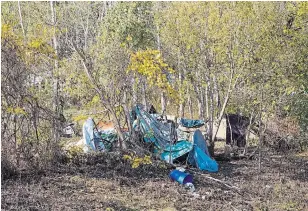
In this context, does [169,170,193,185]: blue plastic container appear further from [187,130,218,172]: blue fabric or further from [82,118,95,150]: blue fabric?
[82,118,95,150]: blue fabric

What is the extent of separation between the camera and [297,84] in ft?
33.0

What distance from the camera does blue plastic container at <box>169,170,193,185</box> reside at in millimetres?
7879

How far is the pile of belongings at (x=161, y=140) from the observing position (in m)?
9.70

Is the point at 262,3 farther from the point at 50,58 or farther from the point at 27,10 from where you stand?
the point at 27,10

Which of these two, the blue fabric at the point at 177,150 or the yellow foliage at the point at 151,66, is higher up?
the yellow foliage at the point at 151,66

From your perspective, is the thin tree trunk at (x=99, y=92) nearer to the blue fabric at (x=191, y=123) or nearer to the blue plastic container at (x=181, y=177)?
the blue plastic container at (x=181, y=177)

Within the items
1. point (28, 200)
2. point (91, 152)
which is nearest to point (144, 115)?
A: point (91, 152)

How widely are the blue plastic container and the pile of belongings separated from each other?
1179 mm

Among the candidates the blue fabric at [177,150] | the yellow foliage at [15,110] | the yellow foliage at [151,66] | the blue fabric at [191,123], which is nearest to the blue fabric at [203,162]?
the blue fabric at [177,150]

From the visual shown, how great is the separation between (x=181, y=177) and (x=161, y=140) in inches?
96.2

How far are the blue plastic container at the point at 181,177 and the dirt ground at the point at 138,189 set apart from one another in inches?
5.0

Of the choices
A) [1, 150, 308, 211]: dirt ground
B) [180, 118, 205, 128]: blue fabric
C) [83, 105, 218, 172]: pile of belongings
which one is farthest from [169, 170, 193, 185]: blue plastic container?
[180, 118, 205, 128]: blue fabric

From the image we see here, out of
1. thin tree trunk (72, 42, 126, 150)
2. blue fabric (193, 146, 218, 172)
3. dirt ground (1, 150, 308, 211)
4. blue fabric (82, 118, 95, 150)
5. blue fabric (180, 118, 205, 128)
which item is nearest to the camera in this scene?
dirt ground (1, 150, 308, 211)

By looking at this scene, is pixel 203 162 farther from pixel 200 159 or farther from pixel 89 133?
pixel 89 133
